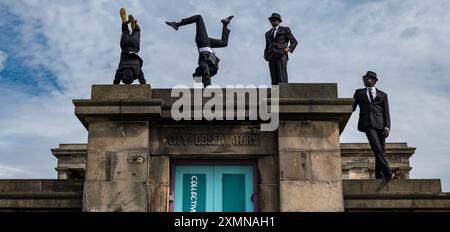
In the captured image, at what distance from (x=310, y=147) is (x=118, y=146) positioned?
3.80 metres

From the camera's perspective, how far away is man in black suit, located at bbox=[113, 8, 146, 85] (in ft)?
40.5

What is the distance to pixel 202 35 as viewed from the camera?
13656 mm

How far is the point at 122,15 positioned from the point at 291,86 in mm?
4425

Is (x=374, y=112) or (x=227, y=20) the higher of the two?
(x=227, y=20)

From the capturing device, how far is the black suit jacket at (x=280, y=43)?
12398 millimetres

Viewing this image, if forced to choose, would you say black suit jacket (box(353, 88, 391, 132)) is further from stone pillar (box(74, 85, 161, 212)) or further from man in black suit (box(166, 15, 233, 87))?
stone pillar (box(74, 85, 161, 212))

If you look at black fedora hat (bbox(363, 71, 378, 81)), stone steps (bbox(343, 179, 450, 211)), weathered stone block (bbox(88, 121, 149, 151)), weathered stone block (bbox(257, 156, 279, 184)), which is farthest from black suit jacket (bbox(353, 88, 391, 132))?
weathered stone block (bbox(88, 121, 149, 151))

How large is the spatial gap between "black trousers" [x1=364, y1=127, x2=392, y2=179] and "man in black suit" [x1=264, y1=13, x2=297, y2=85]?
7.21ft

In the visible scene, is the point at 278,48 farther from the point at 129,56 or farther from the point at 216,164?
the point at 129,56

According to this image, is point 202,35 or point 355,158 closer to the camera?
point 202,35

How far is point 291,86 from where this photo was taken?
11305 millimetres

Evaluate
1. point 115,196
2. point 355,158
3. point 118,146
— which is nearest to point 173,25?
point 118,146
